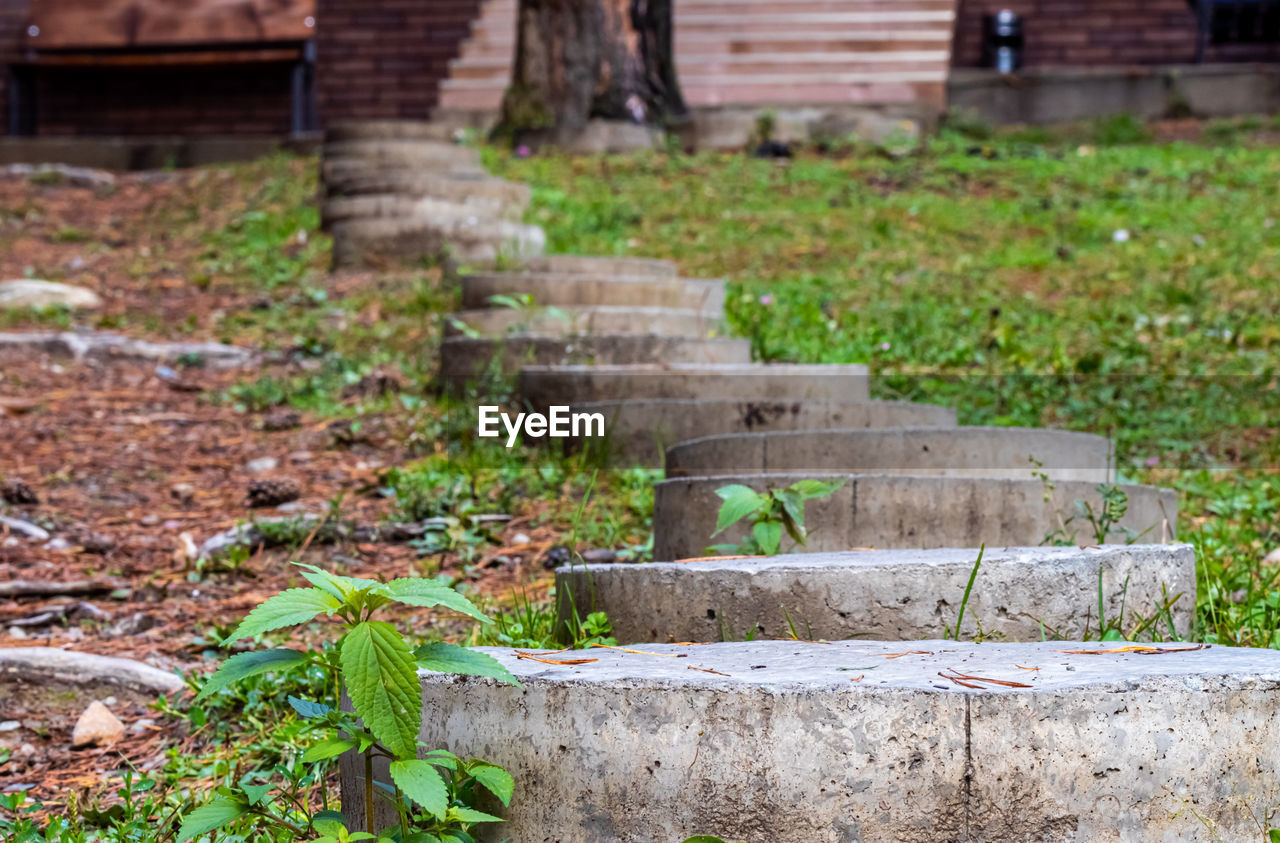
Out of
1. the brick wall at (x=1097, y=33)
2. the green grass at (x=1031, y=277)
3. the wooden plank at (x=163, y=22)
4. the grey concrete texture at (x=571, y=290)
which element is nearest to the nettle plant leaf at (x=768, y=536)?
the green grass at (x=1031, y=277)

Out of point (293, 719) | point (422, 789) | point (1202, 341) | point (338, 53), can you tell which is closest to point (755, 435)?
point (293, 719)

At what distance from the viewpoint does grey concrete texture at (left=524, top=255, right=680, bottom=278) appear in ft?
17.8

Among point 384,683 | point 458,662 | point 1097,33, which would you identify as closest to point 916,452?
point 458,662

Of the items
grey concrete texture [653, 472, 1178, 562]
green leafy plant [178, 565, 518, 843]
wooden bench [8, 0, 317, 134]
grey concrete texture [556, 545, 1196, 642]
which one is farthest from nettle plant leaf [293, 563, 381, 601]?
wooden bench [8, 0, 317, 134]

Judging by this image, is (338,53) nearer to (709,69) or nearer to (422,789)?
(709,69)

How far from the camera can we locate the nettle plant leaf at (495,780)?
1.56 metres

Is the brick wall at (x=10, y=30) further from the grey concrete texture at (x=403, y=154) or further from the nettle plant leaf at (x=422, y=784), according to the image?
the nettle plant leaf at (x=422, y=784)

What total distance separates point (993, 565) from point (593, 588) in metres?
0.71

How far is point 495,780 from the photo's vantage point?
62.1 inches

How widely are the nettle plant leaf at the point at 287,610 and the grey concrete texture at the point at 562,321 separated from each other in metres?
3.15

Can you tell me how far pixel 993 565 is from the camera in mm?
2111

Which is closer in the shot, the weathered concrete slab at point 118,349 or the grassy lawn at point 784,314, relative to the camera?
the grassy lawn at point 784,314

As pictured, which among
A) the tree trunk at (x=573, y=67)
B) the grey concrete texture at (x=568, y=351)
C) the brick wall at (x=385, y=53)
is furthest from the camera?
the brick wall at (x=385, y=53)

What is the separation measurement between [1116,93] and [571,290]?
29.4 feet
